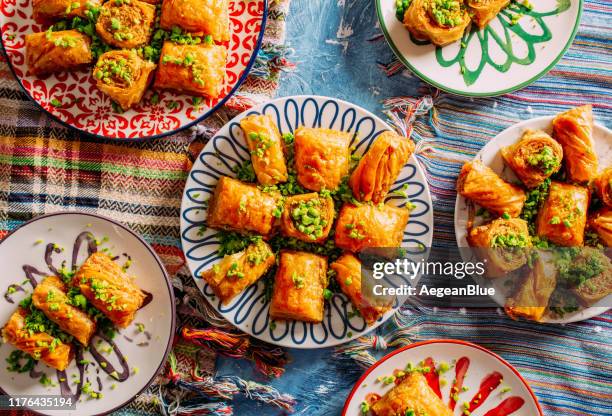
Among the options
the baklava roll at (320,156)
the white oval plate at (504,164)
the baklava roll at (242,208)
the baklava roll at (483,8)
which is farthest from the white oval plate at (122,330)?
the baklava roll at (483,8)

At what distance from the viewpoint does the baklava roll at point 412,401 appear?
3129mm

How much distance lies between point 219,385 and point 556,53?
2760 millimetres

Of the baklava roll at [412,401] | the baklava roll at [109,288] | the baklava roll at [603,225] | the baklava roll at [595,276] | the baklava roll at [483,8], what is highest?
the baklava roll at [483,8]

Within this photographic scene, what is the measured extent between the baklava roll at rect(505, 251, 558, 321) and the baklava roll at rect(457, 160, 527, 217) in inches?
12.8

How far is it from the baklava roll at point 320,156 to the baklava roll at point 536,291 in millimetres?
1216

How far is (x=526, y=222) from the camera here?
10.8 ft

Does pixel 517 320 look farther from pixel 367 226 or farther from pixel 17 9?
pixel 17 9

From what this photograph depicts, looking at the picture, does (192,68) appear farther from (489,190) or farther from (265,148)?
(489,190)

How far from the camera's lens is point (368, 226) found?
3.12 metres

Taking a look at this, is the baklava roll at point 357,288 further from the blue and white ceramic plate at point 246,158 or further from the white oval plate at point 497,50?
the white oval plate at point 497,50

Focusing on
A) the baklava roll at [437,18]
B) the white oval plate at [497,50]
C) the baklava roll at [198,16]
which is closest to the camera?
the baklava roll at [198,16]

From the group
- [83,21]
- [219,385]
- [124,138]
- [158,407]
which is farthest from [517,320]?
Answer: [83,21]

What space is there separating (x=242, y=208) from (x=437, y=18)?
1.50 meters

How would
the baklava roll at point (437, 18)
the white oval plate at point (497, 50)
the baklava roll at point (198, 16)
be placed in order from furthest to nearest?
the white oval plate at point (497, 50), the baklava roll at point (437, 18), the baklava roll at point (198, 16)
